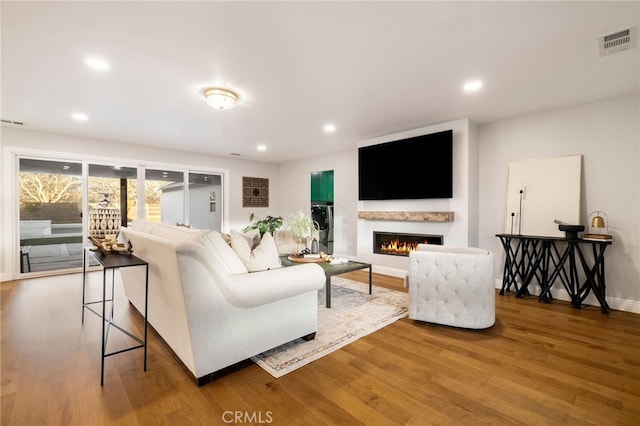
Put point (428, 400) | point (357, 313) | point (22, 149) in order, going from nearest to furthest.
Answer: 1. point (428, 400)
2. point (357, 313)
3. point (22, 149)

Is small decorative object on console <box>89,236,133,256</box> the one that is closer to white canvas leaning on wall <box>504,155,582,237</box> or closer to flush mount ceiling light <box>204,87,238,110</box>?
flush mount ceiling light <box>204,87,238,110</box>

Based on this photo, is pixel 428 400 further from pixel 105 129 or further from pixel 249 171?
pixel 249 171

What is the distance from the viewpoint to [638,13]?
6.19ft

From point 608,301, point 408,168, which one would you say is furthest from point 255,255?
point 608,301

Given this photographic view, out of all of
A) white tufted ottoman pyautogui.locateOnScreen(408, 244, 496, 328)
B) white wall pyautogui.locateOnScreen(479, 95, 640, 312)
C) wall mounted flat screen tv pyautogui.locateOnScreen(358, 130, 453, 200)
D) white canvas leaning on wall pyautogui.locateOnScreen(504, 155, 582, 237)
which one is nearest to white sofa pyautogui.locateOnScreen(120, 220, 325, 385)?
white tufted ottoman pyautogui.locateOnScreen(408, 244, 496, 328)

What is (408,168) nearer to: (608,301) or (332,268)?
(332,268)

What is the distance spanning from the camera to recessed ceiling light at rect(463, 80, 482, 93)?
287 cm

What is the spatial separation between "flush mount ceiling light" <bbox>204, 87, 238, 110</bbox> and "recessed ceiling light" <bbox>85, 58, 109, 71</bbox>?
878 mm

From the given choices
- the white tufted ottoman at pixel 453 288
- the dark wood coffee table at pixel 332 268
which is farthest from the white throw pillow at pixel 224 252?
the white tufted ottoman at pixel 453 288

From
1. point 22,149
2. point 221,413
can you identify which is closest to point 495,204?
point 221,413

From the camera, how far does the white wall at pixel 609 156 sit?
124 inches

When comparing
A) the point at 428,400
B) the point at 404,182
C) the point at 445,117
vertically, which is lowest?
the point at 428,400

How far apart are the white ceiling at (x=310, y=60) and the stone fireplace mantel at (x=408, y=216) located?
140cm

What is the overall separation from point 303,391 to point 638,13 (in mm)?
3353
